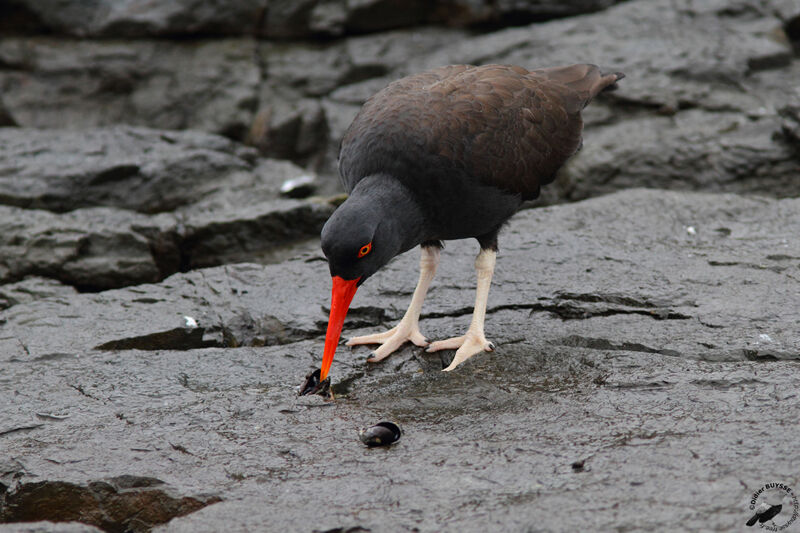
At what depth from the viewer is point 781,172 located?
815 cm

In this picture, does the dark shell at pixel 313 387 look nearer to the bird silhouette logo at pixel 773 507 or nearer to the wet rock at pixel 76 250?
the bird silhouette logo at pixel 773 507

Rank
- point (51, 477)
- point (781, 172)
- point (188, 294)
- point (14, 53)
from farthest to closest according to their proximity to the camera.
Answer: point (14, 53), point (781, 172), point (188, 294), point (51, 477)

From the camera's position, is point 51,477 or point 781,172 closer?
point 51,477

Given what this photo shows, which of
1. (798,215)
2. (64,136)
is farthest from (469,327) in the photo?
(64,136)

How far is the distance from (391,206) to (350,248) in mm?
444

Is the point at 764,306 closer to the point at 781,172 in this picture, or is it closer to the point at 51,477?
the point at 781,172

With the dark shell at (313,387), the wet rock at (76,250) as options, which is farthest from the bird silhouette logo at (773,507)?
the wet rock at (76,250)

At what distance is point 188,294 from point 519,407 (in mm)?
2929

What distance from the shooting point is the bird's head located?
432 cm

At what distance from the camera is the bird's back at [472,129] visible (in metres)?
4.81

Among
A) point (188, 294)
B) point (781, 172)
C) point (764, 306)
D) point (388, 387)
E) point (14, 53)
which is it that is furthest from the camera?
point (14, 53)

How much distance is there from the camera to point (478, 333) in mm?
5191

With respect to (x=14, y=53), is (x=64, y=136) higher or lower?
lower

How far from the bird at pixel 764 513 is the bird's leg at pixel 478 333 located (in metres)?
2.14
